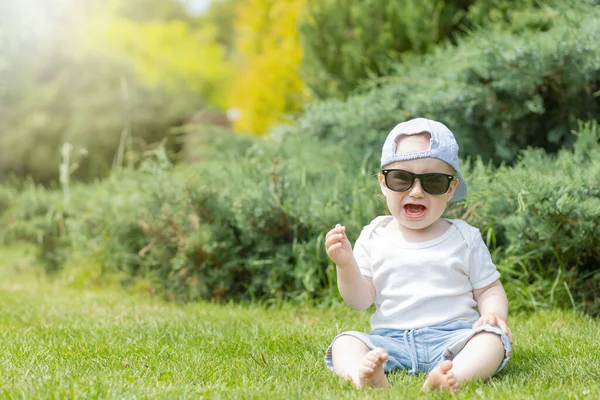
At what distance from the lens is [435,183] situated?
8.75ft

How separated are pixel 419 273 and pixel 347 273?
0.99ft

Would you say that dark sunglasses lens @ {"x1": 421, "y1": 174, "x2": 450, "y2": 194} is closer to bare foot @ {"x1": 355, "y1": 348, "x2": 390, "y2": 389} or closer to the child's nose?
the child's nose

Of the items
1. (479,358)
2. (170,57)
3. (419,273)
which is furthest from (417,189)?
(170,57)

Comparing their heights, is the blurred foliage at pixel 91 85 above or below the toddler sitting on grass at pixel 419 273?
above

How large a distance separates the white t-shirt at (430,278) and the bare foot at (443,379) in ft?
1.36

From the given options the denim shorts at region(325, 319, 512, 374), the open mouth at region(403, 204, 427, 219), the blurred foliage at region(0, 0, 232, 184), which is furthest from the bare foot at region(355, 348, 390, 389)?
the blurred foliage at region(0, 0, 232, 184)

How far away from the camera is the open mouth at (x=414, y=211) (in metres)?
2.71

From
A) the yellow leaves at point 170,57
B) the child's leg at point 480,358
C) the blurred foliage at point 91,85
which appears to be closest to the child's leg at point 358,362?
the child's leg at point 480,358

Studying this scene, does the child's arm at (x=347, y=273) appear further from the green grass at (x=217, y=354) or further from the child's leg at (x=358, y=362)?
the green grass at (x=217, y=354)

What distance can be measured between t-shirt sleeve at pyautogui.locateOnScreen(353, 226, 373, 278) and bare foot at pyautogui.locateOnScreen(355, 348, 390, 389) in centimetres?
56

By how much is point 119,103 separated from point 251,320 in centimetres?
1240

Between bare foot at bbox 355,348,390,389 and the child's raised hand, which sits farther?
the child's raised hand

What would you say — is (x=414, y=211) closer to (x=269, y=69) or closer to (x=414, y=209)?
(x=414, y=209)

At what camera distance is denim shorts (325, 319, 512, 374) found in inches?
101
